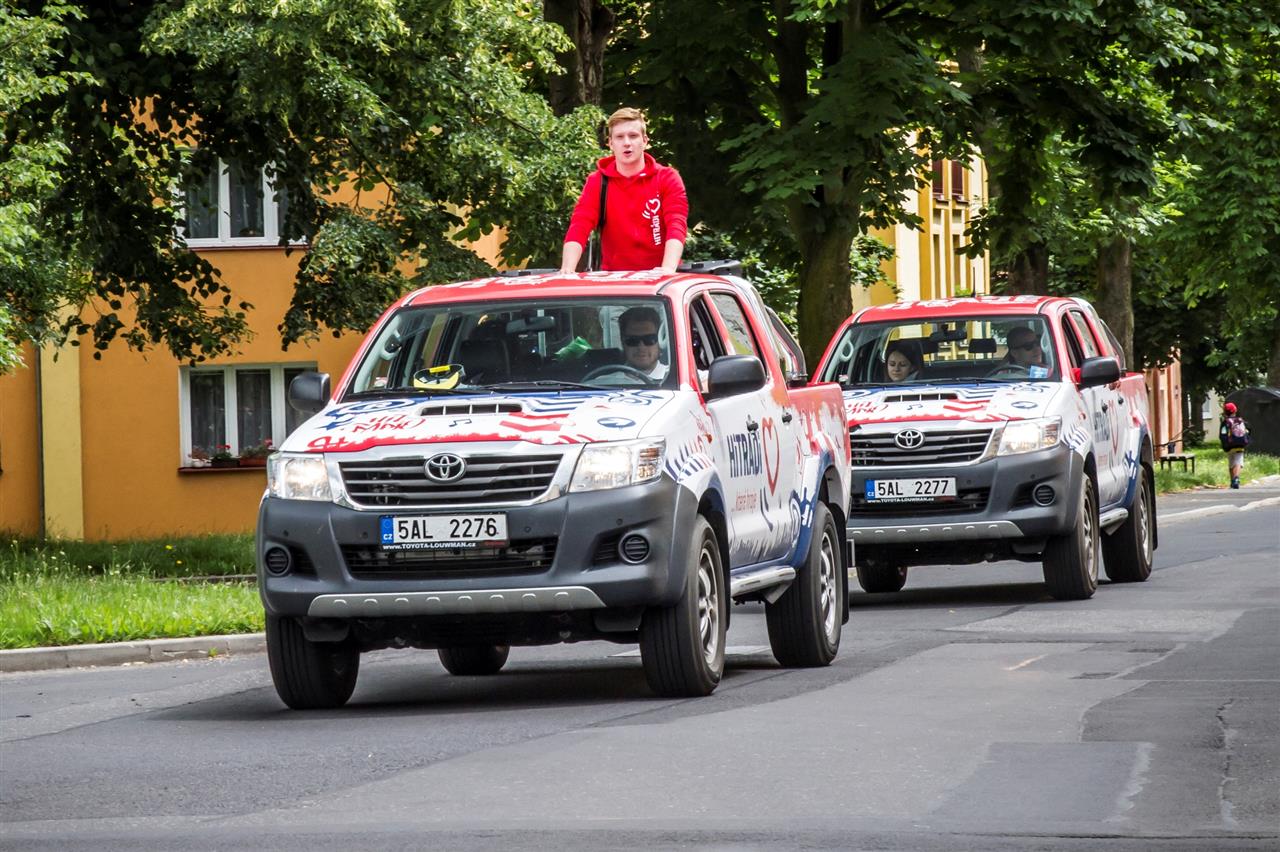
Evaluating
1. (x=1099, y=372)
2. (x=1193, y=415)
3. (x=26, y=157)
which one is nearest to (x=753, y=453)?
(x=1099, y=372)

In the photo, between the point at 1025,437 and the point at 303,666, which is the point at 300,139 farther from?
the point at 303,666

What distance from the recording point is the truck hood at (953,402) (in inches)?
639

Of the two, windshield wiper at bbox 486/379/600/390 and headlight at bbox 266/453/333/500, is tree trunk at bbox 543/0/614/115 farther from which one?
headlight at bbox 266/453/333/500

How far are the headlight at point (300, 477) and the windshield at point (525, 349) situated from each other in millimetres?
809

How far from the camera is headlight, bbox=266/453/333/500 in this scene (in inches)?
408

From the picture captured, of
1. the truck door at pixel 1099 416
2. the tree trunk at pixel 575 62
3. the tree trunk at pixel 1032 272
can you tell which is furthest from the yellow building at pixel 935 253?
the truck door at pixel 1099 416

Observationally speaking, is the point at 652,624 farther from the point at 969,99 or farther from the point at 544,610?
the point at 969,99

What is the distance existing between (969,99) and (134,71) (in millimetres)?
8750

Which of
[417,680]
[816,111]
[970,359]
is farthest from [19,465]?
[417,680]

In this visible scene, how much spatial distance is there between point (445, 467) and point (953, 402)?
684cm

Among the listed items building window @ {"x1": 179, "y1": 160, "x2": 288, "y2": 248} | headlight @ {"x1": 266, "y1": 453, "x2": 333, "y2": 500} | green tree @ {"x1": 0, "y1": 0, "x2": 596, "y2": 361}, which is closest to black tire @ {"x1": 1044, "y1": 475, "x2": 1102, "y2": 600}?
headlight @ {"x1": 266, "y1": 453, "x2": 333, "y2": 500}

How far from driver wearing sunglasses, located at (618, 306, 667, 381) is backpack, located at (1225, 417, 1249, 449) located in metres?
33.8

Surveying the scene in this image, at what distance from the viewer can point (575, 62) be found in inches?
1023

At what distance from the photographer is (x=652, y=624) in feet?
34.2
